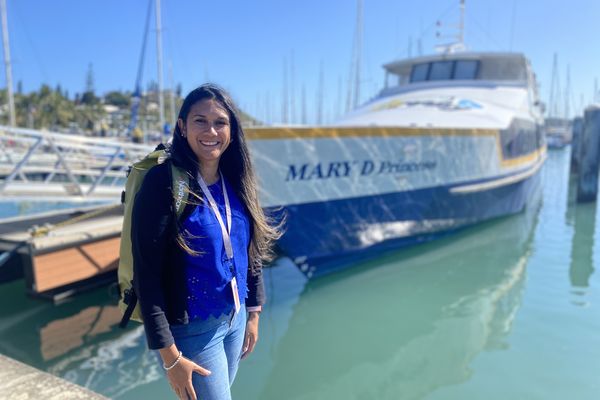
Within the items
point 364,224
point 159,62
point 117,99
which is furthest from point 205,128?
point 117,99

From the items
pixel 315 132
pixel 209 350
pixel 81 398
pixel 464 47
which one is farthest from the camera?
pixel 464 47

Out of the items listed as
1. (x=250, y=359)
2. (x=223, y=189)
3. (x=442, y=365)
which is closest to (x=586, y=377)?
(x=442, y=365)

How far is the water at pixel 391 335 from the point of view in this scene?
405 cm

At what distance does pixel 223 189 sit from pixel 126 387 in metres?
3.03

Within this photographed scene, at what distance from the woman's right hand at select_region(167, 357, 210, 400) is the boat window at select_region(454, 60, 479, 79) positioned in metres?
10.6

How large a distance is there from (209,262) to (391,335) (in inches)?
151

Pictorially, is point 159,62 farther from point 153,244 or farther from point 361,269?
point 153,244

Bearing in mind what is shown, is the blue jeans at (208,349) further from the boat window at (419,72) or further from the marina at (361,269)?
the boat window at (419,72)

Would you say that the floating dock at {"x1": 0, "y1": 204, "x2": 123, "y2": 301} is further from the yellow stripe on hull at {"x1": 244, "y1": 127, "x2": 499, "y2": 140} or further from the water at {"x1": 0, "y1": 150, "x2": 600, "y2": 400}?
the yellow stripe on hull at {"x1": 244, "y1": 127, "x2": 499, "y2": 140}

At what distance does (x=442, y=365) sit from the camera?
4.39 metres

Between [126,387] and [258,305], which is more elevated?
[258,305]

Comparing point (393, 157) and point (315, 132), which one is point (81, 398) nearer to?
point (315, 132)

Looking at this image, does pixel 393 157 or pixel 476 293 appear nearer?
pixel 476 293

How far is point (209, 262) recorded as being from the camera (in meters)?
1.65
